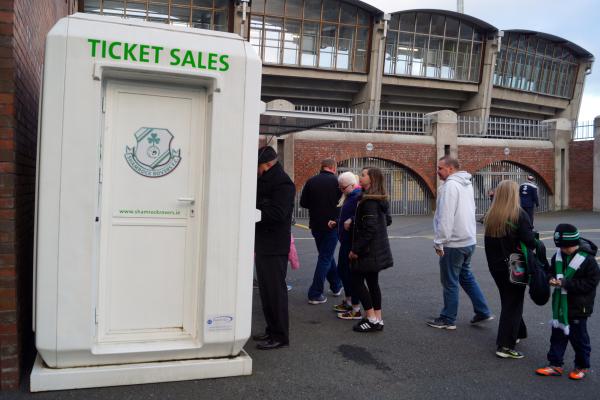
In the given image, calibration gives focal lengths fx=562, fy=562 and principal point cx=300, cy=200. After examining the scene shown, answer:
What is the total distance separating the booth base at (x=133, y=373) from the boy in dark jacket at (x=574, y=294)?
2549 millimetres

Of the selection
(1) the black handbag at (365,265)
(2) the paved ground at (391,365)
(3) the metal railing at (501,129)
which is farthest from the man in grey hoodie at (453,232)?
(3) the metal railing at (501,129)

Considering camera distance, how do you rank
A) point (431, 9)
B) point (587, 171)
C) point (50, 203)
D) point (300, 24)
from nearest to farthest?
point (50, 203) < point (587, 171) < point (300, 24) < point (431, 9)

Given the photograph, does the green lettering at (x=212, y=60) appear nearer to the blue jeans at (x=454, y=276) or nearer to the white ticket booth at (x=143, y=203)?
the white ticket booth at (x=143, y=203)

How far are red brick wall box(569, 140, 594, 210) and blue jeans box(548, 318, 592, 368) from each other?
985 inches

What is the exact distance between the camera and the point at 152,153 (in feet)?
→ 13.9

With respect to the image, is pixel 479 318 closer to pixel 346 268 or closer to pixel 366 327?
pixel 366 327

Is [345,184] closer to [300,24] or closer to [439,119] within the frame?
[439,119]

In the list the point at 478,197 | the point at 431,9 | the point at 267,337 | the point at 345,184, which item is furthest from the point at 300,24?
the point at 267,337

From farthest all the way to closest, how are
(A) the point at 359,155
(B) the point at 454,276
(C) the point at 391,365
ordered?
(A) the point at 359,155 < (B) the point at 454,276 < (C) the point at 391,365

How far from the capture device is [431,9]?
30578 millimetres

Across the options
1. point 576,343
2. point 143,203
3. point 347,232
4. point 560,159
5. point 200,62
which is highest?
point 560,159

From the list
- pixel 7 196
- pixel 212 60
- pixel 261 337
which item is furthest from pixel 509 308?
pixel 7 196

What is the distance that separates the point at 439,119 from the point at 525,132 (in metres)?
5.69

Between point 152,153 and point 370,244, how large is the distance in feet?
8.01
